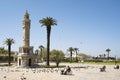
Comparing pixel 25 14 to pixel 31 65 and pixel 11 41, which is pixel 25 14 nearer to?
pixel 31 65

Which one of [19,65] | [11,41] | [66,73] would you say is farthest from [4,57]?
[66,73]

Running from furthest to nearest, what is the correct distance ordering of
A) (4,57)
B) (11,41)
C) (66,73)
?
(4,57) → (11,41) → (66,73)

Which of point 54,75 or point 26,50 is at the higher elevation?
point 26,50

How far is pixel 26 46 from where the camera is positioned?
64188 millimetres

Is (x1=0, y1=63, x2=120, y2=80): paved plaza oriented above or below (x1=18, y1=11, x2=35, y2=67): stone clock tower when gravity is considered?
below

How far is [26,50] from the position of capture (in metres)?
64.3

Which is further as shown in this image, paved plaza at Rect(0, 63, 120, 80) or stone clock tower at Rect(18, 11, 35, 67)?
stone clock tower at Rect(18, 11, 35, 67)

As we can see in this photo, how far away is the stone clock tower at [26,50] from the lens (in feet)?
208

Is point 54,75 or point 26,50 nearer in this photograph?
point 54,75

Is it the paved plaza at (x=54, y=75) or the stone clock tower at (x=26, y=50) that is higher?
the stone clock tower at (x=26, y=50)

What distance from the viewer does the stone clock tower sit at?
63281 mm

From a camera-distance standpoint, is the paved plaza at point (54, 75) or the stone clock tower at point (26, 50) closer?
the paved plaza at point (54, 75)

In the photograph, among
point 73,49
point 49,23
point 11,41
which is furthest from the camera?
point 73,49

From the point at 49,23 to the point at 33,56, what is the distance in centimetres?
1082
